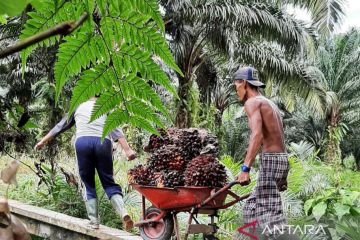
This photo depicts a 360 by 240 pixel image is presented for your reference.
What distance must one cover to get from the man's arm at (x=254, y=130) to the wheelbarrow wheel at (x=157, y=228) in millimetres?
1012

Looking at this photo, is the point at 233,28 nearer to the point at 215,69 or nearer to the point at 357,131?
the point at 215,69

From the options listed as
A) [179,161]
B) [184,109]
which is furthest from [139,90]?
[184,109]

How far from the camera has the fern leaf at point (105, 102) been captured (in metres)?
0.71

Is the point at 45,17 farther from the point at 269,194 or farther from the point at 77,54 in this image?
the point at 269,194

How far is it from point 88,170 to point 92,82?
13.2ft

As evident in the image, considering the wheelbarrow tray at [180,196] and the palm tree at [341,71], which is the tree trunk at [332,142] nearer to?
the palm tree at [341,71]

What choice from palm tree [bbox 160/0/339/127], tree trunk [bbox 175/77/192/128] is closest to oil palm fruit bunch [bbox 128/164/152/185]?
palm tree [bbox 160/0/339/127]

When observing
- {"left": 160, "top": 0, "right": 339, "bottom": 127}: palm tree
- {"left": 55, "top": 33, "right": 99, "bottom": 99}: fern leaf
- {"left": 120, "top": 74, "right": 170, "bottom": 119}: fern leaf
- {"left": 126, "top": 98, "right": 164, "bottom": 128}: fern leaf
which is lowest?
{"left": 126, "top": 98, "right": 164, "bottom": 128}: fern leaf

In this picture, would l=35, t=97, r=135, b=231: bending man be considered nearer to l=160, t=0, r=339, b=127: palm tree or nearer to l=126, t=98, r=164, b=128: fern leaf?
l=126, t=98, r=164, b=128: fern leaf

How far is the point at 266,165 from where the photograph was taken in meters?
3.65

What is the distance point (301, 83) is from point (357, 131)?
8178 mm

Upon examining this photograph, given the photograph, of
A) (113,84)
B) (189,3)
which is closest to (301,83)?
(189,3)

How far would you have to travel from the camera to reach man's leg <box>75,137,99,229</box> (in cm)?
448

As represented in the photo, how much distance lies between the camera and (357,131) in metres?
18.8
